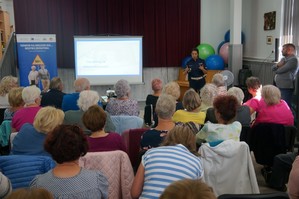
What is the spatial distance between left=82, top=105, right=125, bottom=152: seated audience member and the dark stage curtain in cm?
646

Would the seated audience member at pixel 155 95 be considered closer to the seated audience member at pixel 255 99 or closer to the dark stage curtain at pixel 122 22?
the seated audience member at pixel 255 99

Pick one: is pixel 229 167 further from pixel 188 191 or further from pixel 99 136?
pixel 188 191

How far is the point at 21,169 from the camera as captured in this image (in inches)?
81.2

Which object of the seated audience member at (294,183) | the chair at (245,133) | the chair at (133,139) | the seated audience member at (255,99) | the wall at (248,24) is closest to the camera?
the seated audience member at (294,183)

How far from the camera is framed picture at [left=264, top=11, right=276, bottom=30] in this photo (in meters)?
7.50

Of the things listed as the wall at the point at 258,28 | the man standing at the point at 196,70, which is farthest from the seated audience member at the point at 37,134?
the wall at the point at 258,28

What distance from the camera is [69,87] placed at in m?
8.95

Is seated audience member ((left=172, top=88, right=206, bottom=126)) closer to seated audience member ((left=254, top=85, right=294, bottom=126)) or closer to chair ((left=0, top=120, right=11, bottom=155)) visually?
seated audience member ((left=254, top=85, right=294, bottom=126))

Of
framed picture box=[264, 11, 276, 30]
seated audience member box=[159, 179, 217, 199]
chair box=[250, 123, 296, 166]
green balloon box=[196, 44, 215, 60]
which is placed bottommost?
chair box=[250, 123, 296, 166]

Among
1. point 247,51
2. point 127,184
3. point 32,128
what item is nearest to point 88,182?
point 127,184

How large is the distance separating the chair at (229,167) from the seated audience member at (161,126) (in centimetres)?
35

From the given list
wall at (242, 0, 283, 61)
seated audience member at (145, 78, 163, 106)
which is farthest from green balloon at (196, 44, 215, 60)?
seated audience member at (145, 78, 163, 106)

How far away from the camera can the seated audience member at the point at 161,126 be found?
8.49ft

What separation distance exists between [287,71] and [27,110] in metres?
4.67
